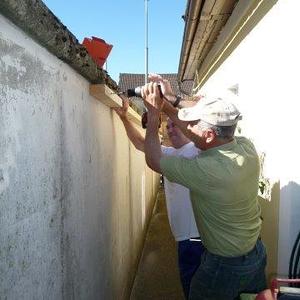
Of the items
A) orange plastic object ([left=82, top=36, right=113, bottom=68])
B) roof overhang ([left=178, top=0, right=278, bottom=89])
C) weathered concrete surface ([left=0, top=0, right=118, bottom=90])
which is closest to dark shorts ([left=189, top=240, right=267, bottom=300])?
weathered concrete surface ([left=0, top=0, right=118, bottom=90])

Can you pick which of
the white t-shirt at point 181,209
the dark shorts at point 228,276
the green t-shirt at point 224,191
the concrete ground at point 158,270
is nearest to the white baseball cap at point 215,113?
the green t-shirt at point 224,191

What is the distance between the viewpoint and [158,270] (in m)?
5.64

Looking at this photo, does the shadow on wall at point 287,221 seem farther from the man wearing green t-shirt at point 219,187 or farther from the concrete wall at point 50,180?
the concrete wall at point 50,180

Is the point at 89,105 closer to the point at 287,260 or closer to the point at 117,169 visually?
the point at 117,169

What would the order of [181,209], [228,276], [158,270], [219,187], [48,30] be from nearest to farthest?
[48,30], [219,187], [228,276], [181,209], [158,270]

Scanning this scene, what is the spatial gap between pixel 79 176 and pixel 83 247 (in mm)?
416

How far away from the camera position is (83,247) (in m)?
2.45

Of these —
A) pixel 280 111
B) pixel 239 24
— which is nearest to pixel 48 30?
pixel 280 111

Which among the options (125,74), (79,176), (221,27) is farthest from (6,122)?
(125,74)

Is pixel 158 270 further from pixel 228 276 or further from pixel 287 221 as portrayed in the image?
pixel 228 276

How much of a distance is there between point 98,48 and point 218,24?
3950 millimetres

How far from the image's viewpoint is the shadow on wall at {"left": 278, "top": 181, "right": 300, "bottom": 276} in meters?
3.16

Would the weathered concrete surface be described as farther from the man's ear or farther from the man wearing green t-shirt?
the man's ear

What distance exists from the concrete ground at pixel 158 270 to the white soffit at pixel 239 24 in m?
3.01
